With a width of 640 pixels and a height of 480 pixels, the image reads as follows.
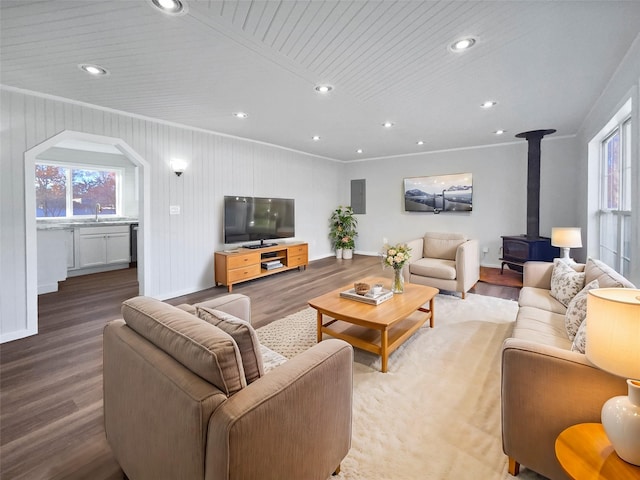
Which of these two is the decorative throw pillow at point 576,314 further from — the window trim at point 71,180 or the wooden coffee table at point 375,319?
the window trim at point 71,180

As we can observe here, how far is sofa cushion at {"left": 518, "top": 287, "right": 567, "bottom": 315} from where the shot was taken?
2.54m

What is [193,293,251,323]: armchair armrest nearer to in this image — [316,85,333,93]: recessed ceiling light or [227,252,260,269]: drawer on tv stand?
[316,85,333,93]: recessed ceiling light

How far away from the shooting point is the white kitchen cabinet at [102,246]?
564cm

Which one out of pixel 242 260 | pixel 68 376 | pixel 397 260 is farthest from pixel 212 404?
pixel 242 260

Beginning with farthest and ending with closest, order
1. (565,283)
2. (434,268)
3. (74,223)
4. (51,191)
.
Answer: (51,191)
(74,223)
(434,268)
(565,283)

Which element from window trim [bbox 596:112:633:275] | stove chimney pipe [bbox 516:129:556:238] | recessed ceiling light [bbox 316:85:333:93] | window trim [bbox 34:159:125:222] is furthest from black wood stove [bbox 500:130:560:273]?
window trim [bbox 34:159:125:222]

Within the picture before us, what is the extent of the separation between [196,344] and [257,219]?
447 cm

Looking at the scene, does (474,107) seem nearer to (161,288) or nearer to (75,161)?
(161,288)

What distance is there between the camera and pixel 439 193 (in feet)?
21.9

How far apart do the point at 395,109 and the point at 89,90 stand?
3380 millimetres

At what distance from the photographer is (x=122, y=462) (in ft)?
4.62

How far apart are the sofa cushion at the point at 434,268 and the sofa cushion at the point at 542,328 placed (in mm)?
1545

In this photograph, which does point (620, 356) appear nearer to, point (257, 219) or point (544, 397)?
point (544, 397)

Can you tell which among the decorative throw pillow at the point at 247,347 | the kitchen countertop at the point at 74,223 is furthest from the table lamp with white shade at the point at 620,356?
the kitchen countertop at the point at 74,223
